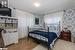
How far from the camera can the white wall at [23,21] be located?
Result: 509cm

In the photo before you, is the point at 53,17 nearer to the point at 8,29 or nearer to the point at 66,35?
the point at 66,35

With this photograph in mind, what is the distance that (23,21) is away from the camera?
5.46m

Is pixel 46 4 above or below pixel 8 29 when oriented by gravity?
above

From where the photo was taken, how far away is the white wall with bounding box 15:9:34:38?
5090 mm

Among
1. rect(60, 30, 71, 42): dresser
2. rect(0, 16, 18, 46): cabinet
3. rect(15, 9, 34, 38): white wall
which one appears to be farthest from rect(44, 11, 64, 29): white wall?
rect(0, 16, 18, 46): cabinet

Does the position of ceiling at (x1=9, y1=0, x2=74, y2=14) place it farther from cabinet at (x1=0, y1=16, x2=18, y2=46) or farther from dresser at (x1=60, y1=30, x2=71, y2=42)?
dresser at (x1=60, y1=30, x2=71, y2=42)

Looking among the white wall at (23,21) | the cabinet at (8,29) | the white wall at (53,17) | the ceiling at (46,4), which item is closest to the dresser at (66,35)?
the white wall at (53,17)

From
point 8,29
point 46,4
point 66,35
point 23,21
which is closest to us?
point 8,29

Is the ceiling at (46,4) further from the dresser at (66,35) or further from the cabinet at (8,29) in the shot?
the dresser at (66,35)

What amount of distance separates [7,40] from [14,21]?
1.15 meters

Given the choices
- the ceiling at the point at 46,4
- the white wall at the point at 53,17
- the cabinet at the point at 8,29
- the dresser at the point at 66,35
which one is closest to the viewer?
the cabinet at the point at 8,29

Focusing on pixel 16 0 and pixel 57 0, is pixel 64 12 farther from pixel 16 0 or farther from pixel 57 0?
pixel 16 0

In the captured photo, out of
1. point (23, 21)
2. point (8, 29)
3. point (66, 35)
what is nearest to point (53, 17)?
point (66, 35)

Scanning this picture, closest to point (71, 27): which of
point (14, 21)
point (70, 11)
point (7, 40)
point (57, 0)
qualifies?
A: point (70, 11)
